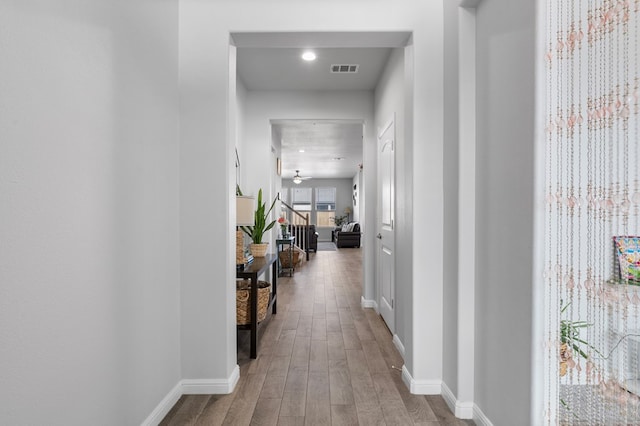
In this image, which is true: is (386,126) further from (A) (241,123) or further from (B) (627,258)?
(B) (627,258)

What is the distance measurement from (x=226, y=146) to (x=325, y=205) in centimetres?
1227

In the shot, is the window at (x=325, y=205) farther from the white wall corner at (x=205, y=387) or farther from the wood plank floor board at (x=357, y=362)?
the white wall corner at (x=205, y=387)

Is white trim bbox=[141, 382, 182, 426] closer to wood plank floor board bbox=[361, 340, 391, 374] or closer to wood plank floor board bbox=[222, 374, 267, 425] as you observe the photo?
wood plank floor board bbox=[222, 374, 267, 425]

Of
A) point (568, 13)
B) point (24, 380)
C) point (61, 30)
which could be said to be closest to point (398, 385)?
point (24, 380)

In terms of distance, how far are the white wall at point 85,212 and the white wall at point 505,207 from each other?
5.70 feet

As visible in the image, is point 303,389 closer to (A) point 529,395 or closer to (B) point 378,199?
(A) point 529,395

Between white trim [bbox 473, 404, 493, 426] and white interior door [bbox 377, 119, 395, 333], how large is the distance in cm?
133

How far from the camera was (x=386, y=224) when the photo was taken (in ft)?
11.9

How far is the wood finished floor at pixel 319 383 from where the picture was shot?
200 cm

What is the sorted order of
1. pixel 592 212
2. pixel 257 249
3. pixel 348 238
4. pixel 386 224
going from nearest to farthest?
pixel 592 212 < pixel 257 249 < pixel 386 224 < pixel 348 238

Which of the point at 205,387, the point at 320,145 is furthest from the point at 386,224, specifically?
the point at 320,145

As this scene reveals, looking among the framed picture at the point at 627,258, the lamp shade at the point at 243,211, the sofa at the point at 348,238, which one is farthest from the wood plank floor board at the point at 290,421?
the sofa at the point at 348,238

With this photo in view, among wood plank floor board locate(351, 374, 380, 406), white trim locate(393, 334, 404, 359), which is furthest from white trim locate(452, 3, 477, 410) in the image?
white trim locate(393, 334, 404, 359)

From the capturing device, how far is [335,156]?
9250mm
